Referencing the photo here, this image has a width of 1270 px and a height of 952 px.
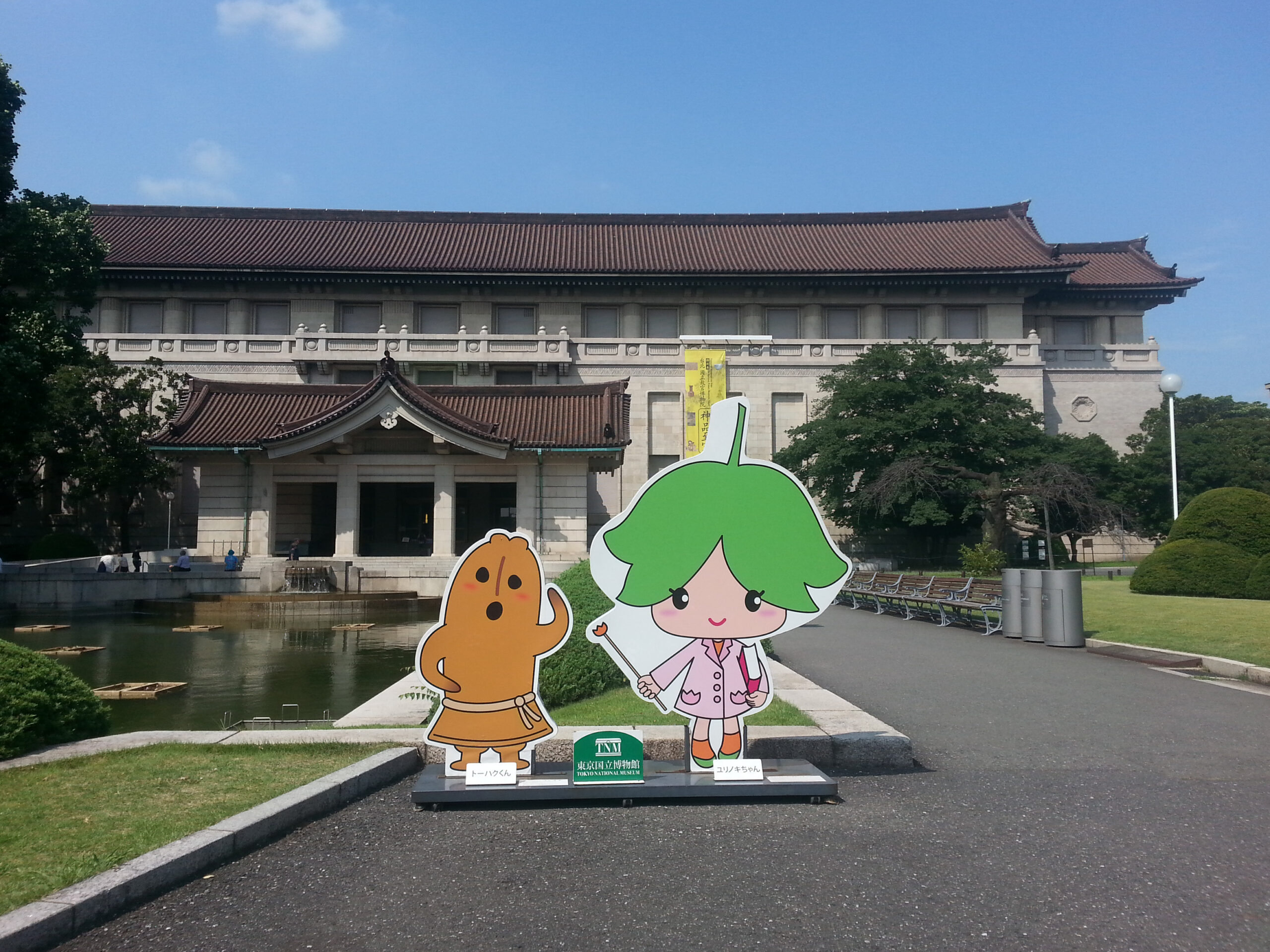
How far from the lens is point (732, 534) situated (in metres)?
6.04

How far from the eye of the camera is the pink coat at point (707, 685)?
5.91m

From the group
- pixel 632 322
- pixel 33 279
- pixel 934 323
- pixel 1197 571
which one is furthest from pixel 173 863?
pixel 934 323

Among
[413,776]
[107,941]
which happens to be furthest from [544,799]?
[107,941]

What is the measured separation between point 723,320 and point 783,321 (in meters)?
2.71

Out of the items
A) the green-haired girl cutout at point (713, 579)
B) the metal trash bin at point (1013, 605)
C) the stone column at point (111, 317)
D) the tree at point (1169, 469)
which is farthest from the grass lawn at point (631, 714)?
the stone column at point (111, 317)

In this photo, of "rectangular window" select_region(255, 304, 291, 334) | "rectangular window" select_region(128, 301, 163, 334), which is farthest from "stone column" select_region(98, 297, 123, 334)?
"rectangular window" select_region(255, 304, 291, 334)

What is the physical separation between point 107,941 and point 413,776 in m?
2.68

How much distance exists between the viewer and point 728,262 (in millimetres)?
40406

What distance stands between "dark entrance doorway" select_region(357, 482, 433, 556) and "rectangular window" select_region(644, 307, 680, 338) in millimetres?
12096

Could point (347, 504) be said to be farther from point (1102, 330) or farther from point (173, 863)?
point (1102, 330)

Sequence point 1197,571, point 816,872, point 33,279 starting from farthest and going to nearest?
point 1197,571 < point 33,279 < point 816,872

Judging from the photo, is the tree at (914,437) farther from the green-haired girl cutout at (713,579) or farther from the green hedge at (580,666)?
the green-haired girl cutout at (713,579)

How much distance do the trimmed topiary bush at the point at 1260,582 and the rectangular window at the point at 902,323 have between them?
22.8m

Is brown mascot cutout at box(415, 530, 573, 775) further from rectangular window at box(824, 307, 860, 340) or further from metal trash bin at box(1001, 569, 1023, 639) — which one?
rectangular window at box(824, 307, 860, 340)
